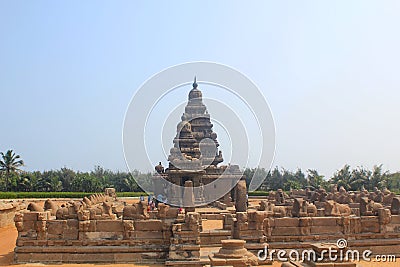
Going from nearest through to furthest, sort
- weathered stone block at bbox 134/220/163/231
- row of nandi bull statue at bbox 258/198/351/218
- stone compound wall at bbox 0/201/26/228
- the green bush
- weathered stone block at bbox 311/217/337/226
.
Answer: weathered stone block at bbox 134/220/163/231, weathered stone block at bbox 311/217/337/226, row of nandi bull statue at bbox 258/198/351/218, stone compound wall at bbox 0/201/26/228, the green bush

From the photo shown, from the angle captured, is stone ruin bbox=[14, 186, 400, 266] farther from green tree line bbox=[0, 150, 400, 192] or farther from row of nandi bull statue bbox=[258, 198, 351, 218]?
green tree line bbox=[0, 150, 400, 192]

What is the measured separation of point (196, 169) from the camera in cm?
3494

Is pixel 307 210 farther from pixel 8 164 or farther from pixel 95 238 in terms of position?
pixel 8 164

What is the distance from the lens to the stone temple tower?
114 ft

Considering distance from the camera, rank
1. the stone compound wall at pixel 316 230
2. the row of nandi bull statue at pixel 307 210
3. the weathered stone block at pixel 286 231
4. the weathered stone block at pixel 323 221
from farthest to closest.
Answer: the row of nandi bull statue at pixel 307 210 → the weathered stone block at pixel 323 221 → the weathered stone block at pixel 286 231 → the stone compound wall at pixel 316 230

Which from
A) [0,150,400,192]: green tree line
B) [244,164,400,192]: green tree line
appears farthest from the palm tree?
[244,164,400,192]: green tree line

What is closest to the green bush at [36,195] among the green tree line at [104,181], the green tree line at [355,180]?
the green tree line at [104,181]

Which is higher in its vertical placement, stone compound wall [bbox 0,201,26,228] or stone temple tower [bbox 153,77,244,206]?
stone temple tower [bbox 153,77,244,206]

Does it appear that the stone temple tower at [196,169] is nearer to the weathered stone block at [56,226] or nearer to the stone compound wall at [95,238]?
the stone compound wall at [95,238]

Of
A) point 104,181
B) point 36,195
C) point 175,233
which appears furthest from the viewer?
point 104,181

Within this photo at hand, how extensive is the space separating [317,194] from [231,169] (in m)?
9.86

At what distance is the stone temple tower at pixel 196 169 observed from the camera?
34.7 metres

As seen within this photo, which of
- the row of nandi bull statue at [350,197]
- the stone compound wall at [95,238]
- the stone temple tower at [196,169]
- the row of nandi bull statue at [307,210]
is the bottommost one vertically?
the stone compound wall at [95,238]

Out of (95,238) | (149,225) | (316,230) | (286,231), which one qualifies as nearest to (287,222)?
(286,231)
